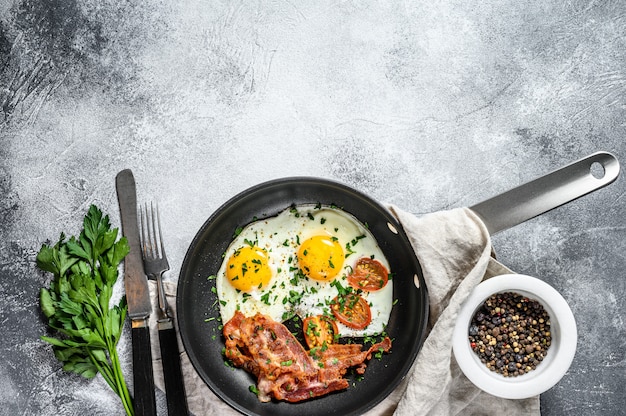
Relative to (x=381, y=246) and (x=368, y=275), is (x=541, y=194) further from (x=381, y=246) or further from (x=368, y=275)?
(x=368, y=275)

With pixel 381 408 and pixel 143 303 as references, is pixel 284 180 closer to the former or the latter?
pixel 143 303

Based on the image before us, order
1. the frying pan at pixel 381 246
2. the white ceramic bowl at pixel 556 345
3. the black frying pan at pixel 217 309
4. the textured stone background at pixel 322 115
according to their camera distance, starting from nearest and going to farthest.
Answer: the white ceramic bowl at pixel 556 345 → the frying pan at pixel 381 246 → the black frying pan at pixel 217 309 → the textured stone background at pixel 322 115

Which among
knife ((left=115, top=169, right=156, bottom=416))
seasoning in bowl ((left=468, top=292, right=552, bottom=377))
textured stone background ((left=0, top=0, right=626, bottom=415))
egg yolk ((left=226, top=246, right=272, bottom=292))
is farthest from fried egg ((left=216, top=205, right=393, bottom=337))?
seasoning in bowl ((left=468, top=292, right=552, bottom=377))

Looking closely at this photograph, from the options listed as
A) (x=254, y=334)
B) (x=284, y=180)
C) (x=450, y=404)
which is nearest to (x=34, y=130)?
(x=284, y=180)

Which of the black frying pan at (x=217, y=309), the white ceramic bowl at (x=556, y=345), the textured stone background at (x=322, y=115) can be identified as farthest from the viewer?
the textured stone background at (x=322, y=115)

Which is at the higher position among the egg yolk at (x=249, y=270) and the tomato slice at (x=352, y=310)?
the egg yolk at (x=249, y=270)

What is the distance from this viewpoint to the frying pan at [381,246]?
293cm

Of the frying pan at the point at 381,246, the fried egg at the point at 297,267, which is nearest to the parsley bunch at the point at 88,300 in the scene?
the frying pan at the point at 381,246

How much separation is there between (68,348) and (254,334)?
3.11ft

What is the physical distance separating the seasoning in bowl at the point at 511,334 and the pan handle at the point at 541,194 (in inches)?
14.5

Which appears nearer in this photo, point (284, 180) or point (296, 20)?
point (284, 180)

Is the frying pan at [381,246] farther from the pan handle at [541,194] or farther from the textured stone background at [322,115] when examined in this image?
the textured stone background at [322,115]

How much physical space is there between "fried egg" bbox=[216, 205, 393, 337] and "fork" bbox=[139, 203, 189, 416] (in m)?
0.28

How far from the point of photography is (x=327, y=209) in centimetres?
313
